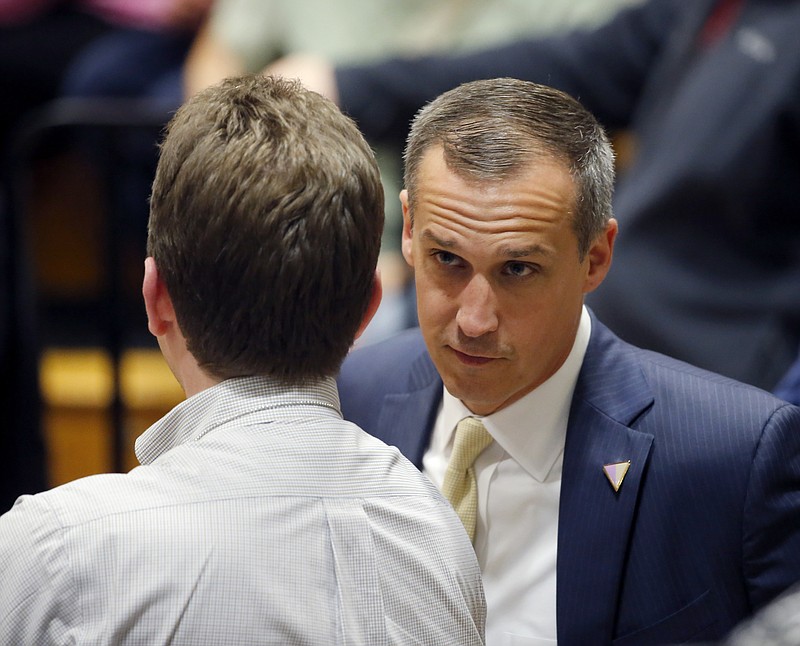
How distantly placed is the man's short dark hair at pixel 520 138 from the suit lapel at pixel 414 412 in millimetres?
362

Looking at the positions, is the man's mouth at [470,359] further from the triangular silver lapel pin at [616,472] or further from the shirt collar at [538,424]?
the triangular silver lapel pin at [616,472]

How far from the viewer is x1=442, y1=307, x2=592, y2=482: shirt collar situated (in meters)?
1.85

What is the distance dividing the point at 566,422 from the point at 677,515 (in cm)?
22

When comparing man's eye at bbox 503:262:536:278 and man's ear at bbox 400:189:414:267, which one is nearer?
man's eye at bbox 503:262:536:278

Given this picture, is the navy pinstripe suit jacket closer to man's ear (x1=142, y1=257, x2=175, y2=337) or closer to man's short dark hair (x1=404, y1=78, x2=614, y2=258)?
man's short dark hair (x1=404, y1=78, x2=614, y2=258)

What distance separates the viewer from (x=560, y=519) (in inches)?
70.2

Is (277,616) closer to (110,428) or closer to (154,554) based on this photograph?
(154,554)

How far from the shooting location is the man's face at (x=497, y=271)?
5.53 ft

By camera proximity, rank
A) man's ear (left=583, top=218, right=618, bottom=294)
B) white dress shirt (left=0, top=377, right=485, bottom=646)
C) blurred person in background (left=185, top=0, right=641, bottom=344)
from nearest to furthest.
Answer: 1. white dress shirt (left=0, top=377, right=485, bottom=646)
2. man's ear (left=583, top=218, right=618, bottom=294)
3. blurred person in background (left=185, top=0, right=641, bottom=344)

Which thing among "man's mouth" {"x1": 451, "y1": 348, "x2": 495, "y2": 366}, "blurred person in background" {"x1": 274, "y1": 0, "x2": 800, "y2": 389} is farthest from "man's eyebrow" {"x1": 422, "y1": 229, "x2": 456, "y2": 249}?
"blurred person in background" {"x1": 274, "y1": 0, "x2": 800, "y2": 389}

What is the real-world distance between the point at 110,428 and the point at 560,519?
2003 millimetres

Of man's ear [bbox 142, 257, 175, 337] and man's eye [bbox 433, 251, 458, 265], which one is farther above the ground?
man's ear [bbox 142, 257, 175, 337]

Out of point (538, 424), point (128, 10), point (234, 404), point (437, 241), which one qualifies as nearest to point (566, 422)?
point (538, 424)

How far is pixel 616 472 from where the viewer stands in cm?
177
